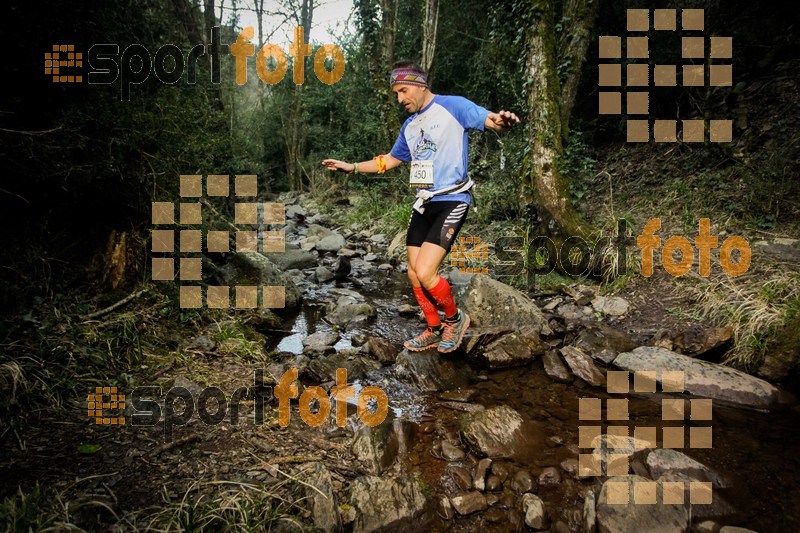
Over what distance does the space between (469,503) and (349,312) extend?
2939 mm

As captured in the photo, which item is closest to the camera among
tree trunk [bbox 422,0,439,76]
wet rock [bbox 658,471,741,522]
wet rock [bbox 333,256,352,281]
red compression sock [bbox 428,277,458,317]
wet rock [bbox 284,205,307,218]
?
wet rock [bbox 658,471,741,522]

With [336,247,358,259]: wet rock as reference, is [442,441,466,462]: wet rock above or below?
below

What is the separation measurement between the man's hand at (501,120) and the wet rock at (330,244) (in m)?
5.69

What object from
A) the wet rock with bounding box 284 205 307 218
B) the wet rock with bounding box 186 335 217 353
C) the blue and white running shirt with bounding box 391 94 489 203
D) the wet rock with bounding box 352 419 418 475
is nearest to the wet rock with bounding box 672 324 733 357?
the blue and white running shirt with bounding box 391 94 489 203

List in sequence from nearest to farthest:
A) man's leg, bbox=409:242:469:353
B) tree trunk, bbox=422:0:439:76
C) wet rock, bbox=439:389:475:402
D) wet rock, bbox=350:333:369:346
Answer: wet rock, bbox=439:389:475:402 < man's leg, bbox=409:242:469:353 < wet rock, bbox=350:333:369:346 < tree trunk, bbox=422:0:439:76

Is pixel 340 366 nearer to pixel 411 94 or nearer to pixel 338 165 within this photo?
pixel 338 165

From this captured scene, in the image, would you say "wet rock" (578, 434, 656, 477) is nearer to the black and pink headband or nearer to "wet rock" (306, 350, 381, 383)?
"wet rock" (306, 350, 381, 383)

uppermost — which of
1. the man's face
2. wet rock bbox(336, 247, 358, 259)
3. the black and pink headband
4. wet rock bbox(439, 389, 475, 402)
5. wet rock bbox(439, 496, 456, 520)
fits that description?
the black and pink headband

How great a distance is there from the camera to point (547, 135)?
5.51 m

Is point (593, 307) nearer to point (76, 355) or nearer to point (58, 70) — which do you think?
point (76, 355)

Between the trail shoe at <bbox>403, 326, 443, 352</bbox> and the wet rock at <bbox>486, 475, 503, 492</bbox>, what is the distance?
155 centimetres

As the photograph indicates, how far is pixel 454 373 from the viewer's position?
3.50 m

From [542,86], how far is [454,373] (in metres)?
4.29

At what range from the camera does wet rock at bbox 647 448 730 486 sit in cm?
221
